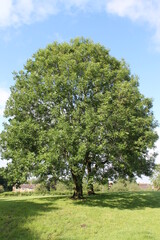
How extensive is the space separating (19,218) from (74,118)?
10.6m

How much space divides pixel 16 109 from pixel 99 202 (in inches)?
563

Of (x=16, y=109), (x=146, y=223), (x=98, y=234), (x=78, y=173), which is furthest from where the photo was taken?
(x=16, y=109)

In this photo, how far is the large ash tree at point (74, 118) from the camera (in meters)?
22.8

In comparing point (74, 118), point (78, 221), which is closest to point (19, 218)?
point (78, 221)

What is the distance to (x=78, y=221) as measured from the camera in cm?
1988

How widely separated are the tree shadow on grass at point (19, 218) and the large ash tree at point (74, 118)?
2867 millimetres

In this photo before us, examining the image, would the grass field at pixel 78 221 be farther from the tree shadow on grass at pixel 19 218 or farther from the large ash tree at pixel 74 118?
the large ash tree at pixel 74 118

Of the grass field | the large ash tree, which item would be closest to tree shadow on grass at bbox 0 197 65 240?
the grass field

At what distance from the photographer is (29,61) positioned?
2906 cm

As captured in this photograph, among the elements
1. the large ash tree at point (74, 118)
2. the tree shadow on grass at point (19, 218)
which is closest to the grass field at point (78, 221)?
the tree shadow on grass at point (19, 218)

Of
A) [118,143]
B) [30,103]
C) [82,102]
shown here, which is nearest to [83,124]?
[82,102]

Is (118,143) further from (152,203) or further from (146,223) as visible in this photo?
(152,203)

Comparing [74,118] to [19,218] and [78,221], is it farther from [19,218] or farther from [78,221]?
[19,218]

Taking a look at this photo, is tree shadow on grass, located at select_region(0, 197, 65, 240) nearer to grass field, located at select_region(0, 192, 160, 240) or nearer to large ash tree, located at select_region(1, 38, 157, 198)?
grass field, located at select_region(0, 192, 160, 240)
